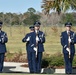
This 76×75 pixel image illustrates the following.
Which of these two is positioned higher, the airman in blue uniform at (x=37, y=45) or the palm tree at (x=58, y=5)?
the palm tree at (x=58, y=5)

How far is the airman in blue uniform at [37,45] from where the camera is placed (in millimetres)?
11523

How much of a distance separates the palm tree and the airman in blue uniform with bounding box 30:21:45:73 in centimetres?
278

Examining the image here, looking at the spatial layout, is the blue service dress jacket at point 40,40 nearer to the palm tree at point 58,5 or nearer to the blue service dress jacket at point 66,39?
the blue service dress jacket at point 66,39

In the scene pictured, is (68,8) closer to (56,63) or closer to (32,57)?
(56,63)

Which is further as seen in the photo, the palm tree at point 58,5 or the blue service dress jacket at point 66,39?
the palm tree at point 58,5

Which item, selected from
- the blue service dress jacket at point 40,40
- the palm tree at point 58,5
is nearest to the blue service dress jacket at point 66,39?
the blue service dress jacket at point 40,40

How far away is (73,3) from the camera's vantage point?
14.6 meters

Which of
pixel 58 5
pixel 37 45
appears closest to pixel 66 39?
pixel 37 45

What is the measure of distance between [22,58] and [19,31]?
3064cm

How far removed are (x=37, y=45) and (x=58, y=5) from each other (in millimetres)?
3700

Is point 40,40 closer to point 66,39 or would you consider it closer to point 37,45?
point 37,45

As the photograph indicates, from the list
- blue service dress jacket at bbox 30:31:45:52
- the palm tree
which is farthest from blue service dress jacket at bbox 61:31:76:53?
the palm tree

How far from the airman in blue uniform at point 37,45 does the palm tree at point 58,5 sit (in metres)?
2.78

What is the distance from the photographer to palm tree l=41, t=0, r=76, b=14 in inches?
567
